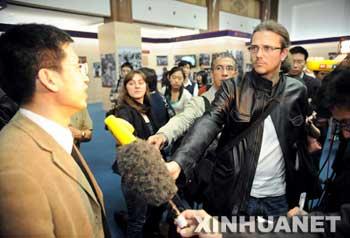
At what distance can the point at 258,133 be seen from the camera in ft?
4.25

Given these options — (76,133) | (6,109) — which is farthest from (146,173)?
(76,133)

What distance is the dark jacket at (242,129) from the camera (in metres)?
1.30

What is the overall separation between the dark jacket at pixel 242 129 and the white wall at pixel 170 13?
7925 millimetres

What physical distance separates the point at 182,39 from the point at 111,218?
30.4ft

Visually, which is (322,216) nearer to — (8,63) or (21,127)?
(21,127)

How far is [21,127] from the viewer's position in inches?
31.4

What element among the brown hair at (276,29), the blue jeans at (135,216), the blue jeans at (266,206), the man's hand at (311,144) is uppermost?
the brown hair at (276,29)

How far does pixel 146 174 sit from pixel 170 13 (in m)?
9.48

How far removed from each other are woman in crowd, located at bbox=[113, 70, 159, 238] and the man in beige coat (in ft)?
3.81

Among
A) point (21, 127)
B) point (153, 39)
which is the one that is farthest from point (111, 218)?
point (153, 39)

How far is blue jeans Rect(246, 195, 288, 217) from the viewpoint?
1359 millimetres

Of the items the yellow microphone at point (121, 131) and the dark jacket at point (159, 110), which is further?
the dark jacket at point (159, 110)

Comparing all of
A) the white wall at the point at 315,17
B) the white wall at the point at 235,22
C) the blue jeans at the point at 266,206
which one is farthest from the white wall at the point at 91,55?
the blue jeans at the point at 266,206

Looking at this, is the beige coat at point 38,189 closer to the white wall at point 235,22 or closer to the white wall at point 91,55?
the white wall at point 91,55
